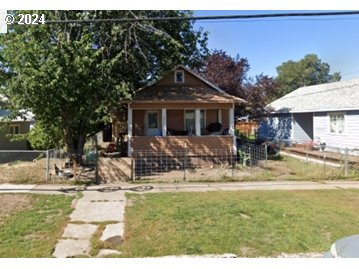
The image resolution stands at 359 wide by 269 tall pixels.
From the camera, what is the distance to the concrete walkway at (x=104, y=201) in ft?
19.1

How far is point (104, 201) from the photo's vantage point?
8.87m

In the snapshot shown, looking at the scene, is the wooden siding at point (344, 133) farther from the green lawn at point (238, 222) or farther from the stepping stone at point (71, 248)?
the stepping stone at point (71, 248)

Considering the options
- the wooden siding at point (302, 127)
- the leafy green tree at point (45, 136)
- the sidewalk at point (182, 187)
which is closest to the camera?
the sidewalk at point (182, 187)

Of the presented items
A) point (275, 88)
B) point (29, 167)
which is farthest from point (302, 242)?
point (275, 88)

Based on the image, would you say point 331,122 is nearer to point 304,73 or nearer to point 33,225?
point 33,225

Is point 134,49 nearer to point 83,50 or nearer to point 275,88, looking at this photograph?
point 83,50

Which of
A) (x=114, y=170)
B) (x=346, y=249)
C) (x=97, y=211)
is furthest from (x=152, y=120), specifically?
(x=346, y=249)

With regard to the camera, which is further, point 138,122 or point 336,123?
point 336,123

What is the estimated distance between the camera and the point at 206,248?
18.2 ft

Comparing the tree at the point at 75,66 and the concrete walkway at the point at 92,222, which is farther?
the tree at the point at 75,66

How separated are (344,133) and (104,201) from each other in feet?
45.6

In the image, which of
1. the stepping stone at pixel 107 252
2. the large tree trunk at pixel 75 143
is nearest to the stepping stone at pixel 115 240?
the stepping stone at pixel 107 252

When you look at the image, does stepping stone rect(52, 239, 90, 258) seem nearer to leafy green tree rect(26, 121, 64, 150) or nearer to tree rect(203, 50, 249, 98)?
leafy green tree rect(26, 121, 64, 150)
